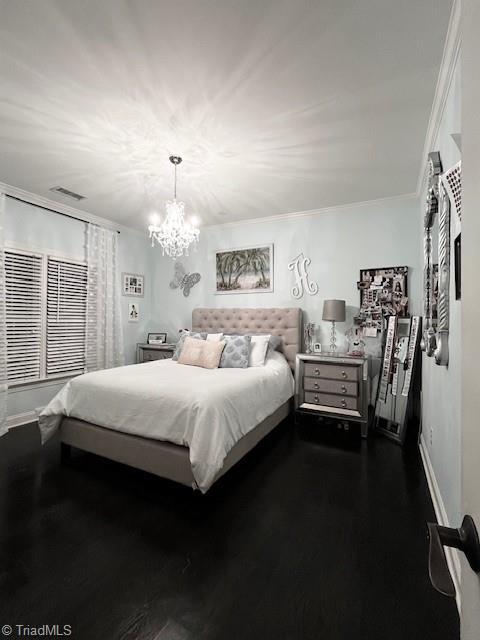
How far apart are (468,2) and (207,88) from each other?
178 cm

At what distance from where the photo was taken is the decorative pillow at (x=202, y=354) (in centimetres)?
334

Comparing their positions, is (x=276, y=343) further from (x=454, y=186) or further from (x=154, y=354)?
(x=454, y=186)

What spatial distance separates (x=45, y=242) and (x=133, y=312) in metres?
1.60

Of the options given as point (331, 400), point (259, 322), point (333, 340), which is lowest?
point (331, 400)

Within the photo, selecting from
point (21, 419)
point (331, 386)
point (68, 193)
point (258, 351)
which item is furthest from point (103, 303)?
point (331, 386)

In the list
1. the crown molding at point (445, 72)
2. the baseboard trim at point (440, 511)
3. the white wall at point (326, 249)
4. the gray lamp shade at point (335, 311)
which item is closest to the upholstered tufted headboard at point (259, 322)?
the white wall at point (326, 249)

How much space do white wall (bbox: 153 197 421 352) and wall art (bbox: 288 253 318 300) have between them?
0.22 ft

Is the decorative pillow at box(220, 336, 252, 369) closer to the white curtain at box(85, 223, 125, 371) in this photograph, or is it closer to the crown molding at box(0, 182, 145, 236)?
the white curtain at box(85, 223, 125, 371)

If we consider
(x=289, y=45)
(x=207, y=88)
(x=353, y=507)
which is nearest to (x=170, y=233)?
(x=207, y=88)

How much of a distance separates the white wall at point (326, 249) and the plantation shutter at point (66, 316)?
1.53m

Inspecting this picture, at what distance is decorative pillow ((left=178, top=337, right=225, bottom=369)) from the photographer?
Answer: 3.34 metres

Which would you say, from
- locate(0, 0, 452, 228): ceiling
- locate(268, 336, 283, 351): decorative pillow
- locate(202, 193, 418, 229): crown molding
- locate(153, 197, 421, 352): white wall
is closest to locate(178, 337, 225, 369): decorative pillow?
locate(268, 336, 283, 351): decorative pillow

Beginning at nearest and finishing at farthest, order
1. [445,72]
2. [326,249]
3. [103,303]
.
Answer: [445,72], [326,249], [103,303]

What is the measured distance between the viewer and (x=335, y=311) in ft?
11.7
